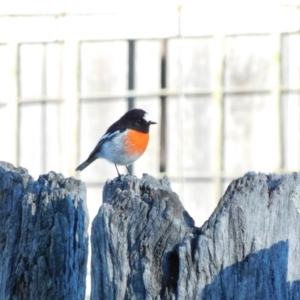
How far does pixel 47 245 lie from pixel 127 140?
217 inches

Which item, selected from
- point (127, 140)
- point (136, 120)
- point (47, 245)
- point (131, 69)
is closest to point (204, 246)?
point (47, 245)

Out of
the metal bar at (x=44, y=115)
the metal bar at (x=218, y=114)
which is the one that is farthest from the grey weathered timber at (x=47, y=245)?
the metal bar at (x=44, y=115)

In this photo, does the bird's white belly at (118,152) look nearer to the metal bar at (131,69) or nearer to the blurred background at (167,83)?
the blurred background at (167,83)

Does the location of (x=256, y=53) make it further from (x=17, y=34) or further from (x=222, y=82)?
(x=17, y=34)

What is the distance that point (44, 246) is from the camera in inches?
128

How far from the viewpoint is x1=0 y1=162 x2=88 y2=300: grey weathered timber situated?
10.6 ft

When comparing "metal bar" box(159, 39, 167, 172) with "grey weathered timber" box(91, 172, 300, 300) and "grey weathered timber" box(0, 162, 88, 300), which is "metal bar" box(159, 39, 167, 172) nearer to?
"grey weathered timber" box(0, 162, 88, 300)

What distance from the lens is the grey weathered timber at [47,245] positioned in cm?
322

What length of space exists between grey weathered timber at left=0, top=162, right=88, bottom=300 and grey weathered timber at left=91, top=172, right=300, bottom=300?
14.1 inches

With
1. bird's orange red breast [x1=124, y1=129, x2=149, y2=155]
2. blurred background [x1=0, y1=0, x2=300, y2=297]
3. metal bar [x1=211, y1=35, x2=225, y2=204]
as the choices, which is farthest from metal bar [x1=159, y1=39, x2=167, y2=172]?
bird's orange red breast [x1=124, y1=129, x2=149, y2=155]

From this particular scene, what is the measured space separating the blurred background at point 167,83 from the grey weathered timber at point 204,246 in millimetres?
7862

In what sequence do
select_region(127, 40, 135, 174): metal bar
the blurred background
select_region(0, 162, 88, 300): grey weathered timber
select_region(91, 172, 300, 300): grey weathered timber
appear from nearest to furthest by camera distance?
select_region(91, 172, 300, 300): grey weathered timber, select_region(0, 162, 88, 300): grey weathered timber, the blurred background, select_region(127, 40, 135, 174): metal bar

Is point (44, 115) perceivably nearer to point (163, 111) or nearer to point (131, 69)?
point (131, 69)

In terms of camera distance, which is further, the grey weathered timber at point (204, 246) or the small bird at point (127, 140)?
the small bird at point (127, 140)
